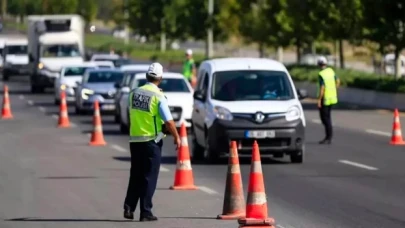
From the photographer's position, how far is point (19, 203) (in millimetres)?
15281

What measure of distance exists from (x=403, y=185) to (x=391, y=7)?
2396 centimetres

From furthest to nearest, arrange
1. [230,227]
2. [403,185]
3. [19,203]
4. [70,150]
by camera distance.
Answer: [70,150] → [403,185] → [19,203] → [230,227]

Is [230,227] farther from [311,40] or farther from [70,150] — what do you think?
[311,40]

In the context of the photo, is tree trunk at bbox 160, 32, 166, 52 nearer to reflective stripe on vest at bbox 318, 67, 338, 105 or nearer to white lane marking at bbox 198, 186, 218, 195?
reflective stripe on vest at bbox 318, 67, 338, 105

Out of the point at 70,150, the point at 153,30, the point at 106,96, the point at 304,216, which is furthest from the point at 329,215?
the point at 153,30

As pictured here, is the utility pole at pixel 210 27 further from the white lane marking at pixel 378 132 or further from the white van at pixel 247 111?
the white van at pixel 247 111

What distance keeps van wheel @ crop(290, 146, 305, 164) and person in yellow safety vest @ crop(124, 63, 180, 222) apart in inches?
291

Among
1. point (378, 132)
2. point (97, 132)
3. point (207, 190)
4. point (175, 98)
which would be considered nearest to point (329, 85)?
point (378, 132)

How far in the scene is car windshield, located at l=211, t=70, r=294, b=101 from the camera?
68.3 ft

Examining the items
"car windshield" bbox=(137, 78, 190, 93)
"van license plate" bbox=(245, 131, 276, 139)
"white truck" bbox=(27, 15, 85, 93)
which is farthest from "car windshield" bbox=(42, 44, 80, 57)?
"van license plate" bbox=(245, 131, 276, 139)

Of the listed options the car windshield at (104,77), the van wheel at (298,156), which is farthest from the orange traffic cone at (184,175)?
the car windshield at (104,77)

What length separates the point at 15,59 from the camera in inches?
2744

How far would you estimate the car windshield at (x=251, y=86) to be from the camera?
20.8 meters

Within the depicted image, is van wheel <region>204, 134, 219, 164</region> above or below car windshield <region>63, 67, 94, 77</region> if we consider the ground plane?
above
